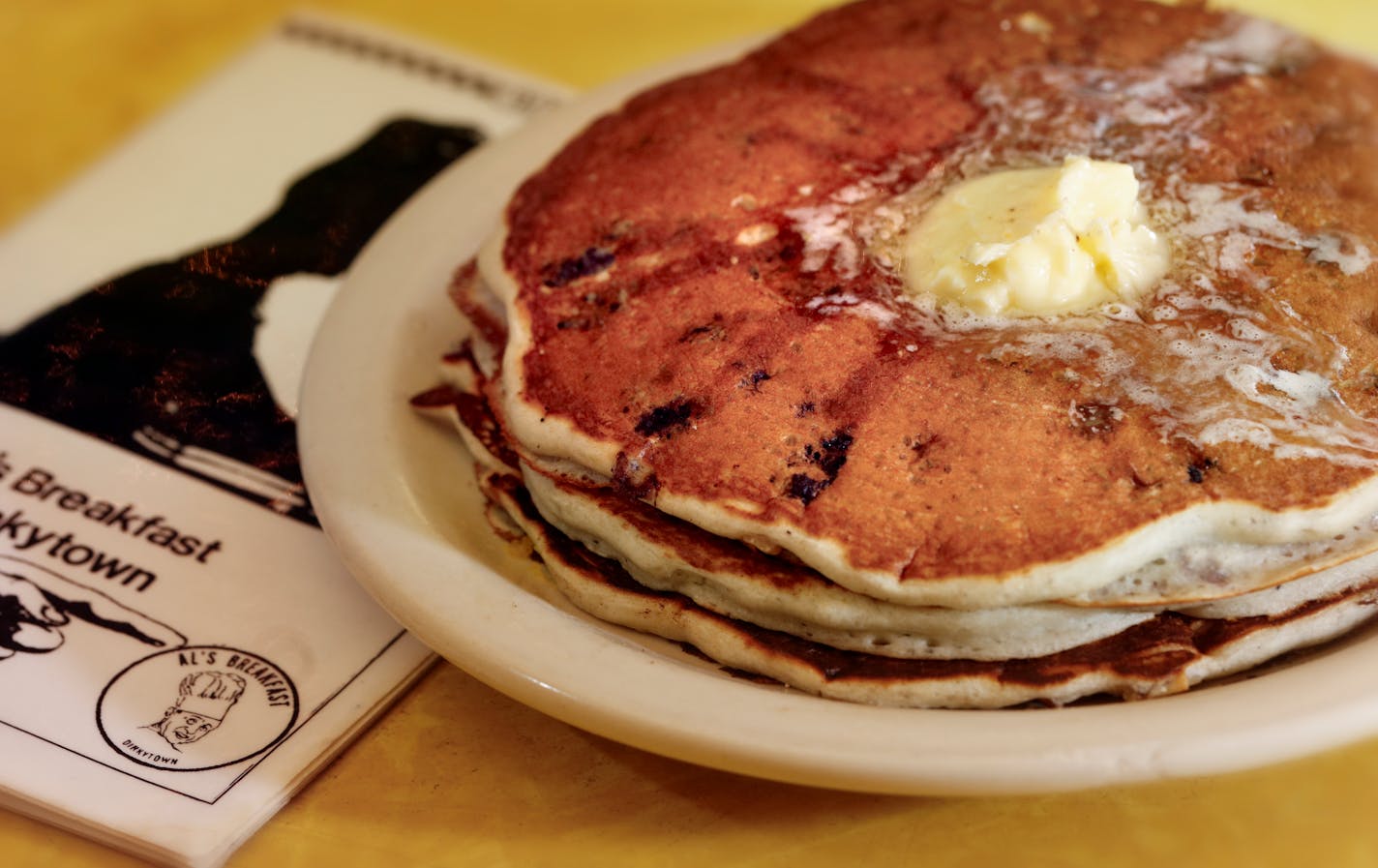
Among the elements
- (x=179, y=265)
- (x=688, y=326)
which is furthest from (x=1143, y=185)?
(x=179, y=265)

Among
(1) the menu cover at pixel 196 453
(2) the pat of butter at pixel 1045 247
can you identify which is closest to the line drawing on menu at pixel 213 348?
(1) the menu cover at pixel 196 453

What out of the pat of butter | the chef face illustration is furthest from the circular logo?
the pat of butter

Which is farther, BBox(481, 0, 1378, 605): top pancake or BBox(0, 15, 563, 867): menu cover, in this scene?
BBox(0, 15, 563, 867): menu cover

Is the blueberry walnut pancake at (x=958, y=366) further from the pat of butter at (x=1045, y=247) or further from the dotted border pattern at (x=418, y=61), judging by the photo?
the dotted border pattern at (x=418, y=61)

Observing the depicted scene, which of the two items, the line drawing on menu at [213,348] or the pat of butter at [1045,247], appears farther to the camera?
the line drawing on menu at [213,348]

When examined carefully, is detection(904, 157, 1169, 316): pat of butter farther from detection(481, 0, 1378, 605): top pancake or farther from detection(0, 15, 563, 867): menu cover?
detection(0, 15, 563, 867): menu cover

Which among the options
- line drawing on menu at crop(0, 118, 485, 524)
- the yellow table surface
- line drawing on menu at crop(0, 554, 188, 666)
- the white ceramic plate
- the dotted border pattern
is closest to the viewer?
the white ceramic plate

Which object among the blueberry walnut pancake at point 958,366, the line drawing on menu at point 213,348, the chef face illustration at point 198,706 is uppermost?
the blueberry walnut pancake at point 958,366

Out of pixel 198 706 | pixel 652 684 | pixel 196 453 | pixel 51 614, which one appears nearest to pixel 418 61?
pixel 196 453
